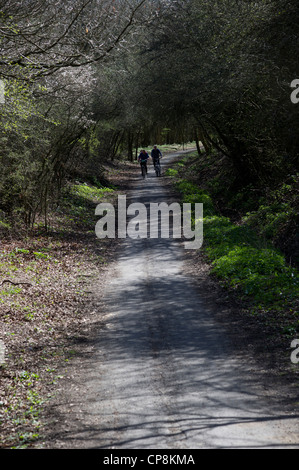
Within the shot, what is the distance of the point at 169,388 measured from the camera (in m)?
5.91

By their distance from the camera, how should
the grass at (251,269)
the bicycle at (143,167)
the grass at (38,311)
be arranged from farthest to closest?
1. the bicycle at (143,167)
2. the grass at (251,269)
3. the grass at (38,311)

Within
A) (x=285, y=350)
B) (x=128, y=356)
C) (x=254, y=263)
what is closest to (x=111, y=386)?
(x=128, y=356)

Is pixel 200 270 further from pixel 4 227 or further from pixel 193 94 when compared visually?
pixel 193 94

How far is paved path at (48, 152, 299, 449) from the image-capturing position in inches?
188

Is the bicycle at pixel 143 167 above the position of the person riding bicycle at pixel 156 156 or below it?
below

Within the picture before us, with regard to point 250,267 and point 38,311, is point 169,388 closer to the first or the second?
point 38,311

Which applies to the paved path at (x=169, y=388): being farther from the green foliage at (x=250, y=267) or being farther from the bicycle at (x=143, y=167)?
the bicycle at (x=143, y=167)

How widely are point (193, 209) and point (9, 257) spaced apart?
9.30 metres

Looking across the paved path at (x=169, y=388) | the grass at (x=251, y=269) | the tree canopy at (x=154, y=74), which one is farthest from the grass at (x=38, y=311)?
the grass at (x=251, y=269)

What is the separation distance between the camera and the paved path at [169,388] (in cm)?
477

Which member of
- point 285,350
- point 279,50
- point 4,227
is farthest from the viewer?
point 4,227

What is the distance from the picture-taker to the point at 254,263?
10508 mm

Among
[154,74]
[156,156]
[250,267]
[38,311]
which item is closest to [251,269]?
[250,267]
